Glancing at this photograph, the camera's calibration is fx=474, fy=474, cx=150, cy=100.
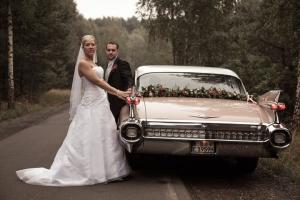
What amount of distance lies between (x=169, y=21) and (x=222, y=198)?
91.4 ft

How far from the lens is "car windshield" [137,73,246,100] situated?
25.6 feet

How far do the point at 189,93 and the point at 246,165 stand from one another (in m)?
1.47

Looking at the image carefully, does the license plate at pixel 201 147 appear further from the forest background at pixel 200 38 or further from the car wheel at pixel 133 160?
the forest background at pixel 200 38

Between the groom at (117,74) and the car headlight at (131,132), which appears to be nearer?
the car headlight at (131,132)

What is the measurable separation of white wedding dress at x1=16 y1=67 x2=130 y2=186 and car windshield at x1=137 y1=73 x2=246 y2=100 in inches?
39.8

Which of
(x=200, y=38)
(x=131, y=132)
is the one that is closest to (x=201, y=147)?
(x=131, y=132)

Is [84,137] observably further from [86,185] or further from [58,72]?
[58,72]

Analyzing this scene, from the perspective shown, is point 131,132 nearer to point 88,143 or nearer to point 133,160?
point 88,143

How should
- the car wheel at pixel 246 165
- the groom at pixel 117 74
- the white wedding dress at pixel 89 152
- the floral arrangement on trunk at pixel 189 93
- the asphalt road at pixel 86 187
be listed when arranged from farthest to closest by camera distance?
the groom at pixel 117 74 → the floral arrangement on trunk at pixel 189 93 → the car wheel at pixel 246 165 → the white wedding dress at pixel 89 152 → the asphalt road at pixel 86 187

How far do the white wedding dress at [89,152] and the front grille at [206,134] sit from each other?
0.75m

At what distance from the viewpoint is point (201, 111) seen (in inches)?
264

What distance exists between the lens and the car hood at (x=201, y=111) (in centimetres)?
643

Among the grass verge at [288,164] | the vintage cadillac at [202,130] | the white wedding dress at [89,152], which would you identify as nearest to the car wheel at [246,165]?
the grass verge at [288,164]

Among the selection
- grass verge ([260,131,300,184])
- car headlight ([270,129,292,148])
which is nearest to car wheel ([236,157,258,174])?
grass verge ([260,131,300,184])
